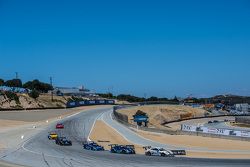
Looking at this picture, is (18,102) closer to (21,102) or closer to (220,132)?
(21,102)

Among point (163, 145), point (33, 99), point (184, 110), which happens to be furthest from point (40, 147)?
point (184, 110)

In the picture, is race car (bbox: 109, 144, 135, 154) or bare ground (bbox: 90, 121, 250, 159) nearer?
bare ground (bbox: 90, 121, 250, 159)

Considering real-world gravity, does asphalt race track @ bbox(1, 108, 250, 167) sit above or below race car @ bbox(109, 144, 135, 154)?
below

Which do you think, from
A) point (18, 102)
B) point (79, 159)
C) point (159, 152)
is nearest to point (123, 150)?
point (159, 152)

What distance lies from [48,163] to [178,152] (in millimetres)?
14258

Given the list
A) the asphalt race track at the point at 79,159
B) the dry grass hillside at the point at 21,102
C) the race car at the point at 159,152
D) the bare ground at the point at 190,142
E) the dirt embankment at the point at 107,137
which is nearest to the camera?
the asphalt race track at the point at 79,159

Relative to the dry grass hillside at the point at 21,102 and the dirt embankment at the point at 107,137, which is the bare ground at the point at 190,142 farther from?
the dry grass hillside at the point at 21,102

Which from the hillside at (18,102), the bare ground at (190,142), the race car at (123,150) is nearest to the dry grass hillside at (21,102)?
the hillside at (18,102)

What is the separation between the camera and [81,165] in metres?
39.1

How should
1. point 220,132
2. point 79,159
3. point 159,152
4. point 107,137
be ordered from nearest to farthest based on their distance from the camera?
1. point 79,159
2. point 159,152
3. point 220,132
4. point 107,137

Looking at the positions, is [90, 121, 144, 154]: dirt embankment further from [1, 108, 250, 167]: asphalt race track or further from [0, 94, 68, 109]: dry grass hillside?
[0, 94, 68, 109]: dry grass hillside

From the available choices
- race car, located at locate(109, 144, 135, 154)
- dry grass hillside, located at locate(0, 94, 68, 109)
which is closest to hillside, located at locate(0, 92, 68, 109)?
dry grass hillside, located at locate(0, 94, 68, 109)

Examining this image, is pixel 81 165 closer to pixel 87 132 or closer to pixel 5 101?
pixel 87 132

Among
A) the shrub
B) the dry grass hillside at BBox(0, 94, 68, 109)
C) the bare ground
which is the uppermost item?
the shrub
